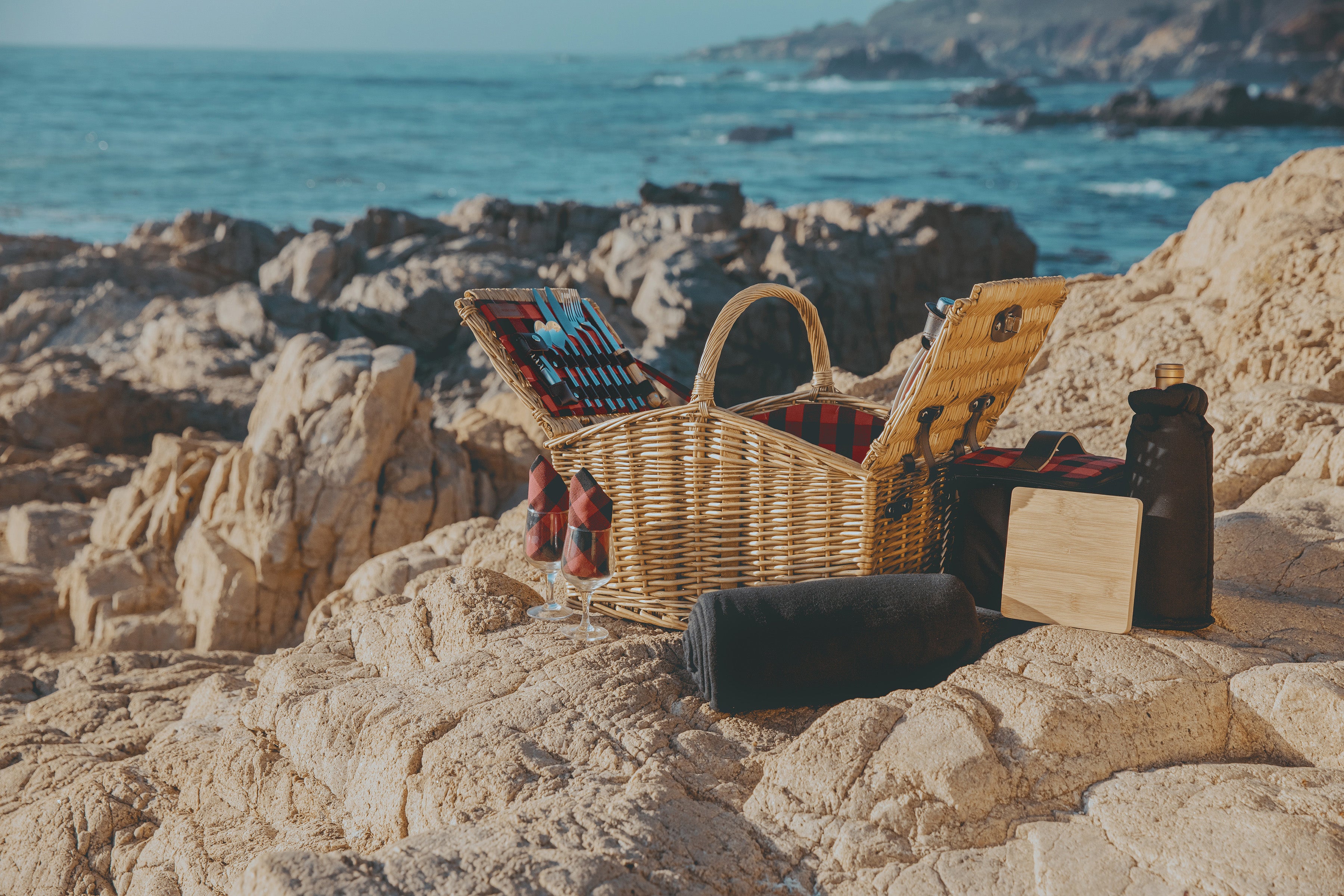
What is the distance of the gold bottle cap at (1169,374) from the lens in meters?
2.72

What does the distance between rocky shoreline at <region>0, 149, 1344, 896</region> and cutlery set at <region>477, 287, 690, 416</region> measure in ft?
2.23

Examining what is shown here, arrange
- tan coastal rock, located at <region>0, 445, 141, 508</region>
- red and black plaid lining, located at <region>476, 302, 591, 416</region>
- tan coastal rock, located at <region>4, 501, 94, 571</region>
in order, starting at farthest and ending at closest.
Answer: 1. tan coastal rock, located at <region>0, 445, 141, 508</region>
2. tan coastal rock, located at <region>4, 501, 94, 571</region>
3. red and black plaid lining, located at <region>476, 302, 591, 416</region>

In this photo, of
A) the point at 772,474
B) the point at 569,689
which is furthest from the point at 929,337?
the point at 569,689

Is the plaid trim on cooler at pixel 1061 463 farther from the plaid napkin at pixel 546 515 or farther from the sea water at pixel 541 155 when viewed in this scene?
the sea water at pixel 541 155

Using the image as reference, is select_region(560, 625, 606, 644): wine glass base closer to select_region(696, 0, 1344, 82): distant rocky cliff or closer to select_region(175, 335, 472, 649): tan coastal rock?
select_region(175, 335, 472, 649): tan coastal rock

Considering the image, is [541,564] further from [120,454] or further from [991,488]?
[120,454]

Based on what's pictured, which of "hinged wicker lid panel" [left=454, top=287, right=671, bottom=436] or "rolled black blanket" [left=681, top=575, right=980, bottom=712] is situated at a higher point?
"hinged wicker lid panel" [left=454, top=287, right=671, bottom=436]

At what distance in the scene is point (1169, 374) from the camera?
2.74 metres

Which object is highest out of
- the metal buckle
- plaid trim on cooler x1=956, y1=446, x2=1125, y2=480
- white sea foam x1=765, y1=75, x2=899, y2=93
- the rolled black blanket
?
white sea foam x1=765, y1=75, x2=899, y2=93

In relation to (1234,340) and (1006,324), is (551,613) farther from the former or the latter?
(1234,340)

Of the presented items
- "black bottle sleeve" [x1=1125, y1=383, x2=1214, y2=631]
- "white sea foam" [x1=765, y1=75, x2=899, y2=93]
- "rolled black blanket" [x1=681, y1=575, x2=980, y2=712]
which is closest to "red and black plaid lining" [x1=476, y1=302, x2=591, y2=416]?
"rolled black blanket" [x1=681, y1=575, x2=980, y2=712]

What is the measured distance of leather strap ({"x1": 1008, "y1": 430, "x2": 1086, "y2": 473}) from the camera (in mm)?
3047

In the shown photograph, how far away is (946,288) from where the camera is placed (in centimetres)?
1467

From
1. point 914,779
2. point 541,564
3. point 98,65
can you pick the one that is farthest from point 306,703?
point 98,65
